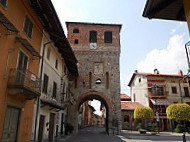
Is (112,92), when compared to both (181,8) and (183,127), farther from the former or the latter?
(181,8)

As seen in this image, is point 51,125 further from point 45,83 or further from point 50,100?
point 45,83

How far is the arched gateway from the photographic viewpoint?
22.6 metres

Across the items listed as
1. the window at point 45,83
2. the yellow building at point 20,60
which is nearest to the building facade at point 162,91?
the window at point 45,83

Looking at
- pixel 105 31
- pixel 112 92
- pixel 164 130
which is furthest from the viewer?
pixel 164 130

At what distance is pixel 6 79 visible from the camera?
737 centimetres

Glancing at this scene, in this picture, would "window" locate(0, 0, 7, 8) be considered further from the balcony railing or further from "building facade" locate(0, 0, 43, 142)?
the balcony railing

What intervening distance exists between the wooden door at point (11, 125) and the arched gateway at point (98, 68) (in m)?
14.4

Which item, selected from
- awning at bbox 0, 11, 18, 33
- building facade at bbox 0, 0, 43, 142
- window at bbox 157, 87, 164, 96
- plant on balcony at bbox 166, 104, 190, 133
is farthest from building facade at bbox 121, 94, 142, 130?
awning at bbox 0, 11, 18, 33

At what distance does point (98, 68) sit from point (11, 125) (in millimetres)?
17148

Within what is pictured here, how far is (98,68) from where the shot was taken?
24.2m

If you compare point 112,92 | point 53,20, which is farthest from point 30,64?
point 112,92

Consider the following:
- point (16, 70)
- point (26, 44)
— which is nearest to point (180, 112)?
point (26, 44)

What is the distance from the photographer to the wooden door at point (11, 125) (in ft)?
24.4

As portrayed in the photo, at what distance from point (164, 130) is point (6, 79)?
29.7m
